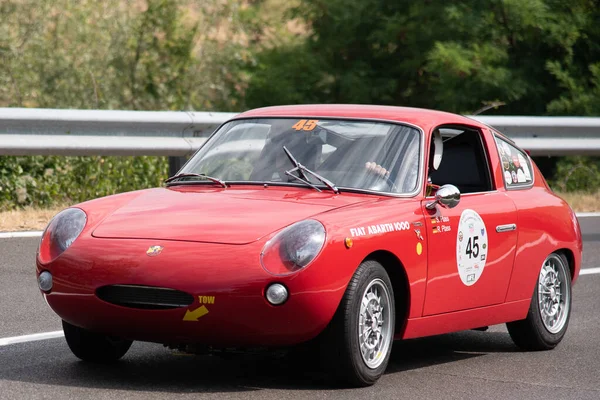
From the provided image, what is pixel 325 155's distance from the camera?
6.89m

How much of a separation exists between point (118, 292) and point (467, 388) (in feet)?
6.01

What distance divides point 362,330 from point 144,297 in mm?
1086

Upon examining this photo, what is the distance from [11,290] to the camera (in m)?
8.47

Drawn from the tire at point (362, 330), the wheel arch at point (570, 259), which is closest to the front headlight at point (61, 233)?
the tire at point (362, 330)

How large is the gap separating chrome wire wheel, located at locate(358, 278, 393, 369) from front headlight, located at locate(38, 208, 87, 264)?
4.88ft

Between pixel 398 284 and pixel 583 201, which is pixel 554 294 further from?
pixel 583 201

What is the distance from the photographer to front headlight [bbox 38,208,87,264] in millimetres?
6160

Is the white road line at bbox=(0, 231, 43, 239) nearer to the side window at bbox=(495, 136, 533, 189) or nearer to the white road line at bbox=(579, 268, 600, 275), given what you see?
the side window at bbox=(495, 136, 533, 189)

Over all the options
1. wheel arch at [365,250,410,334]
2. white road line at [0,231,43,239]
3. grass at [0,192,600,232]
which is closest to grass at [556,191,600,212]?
grass at [0,192,600,232]

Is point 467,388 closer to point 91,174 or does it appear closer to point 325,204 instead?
point 325,204

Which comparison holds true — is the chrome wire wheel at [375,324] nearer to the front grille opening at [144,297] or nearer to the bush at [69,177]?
the front grille opening at [144,297]

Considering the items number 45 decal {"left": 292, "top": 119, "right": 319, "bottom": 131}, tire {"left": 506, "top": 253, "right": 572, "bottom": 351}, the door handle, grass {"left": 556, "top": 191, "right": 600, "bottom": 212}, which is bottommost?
grass {"left": 556, "top": 191, "right": 600, "bottom": 212}

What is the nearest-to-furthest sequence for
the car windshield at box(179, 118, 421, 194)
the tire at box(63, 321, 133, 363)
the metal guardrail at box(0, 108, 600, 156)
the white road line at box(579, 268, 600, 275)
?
1. the tire at box(63, 321, 133, 363)
2. the car windshield at box(179, 118, 421, 194)
3. the white road line at box(579, 268, 600, 275)
4. the metal guardrail at box(0, 108, 600, 156)

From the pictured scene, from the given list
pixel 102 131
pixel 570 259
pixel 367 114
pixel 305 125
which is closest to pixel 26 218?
pixel 102 131
